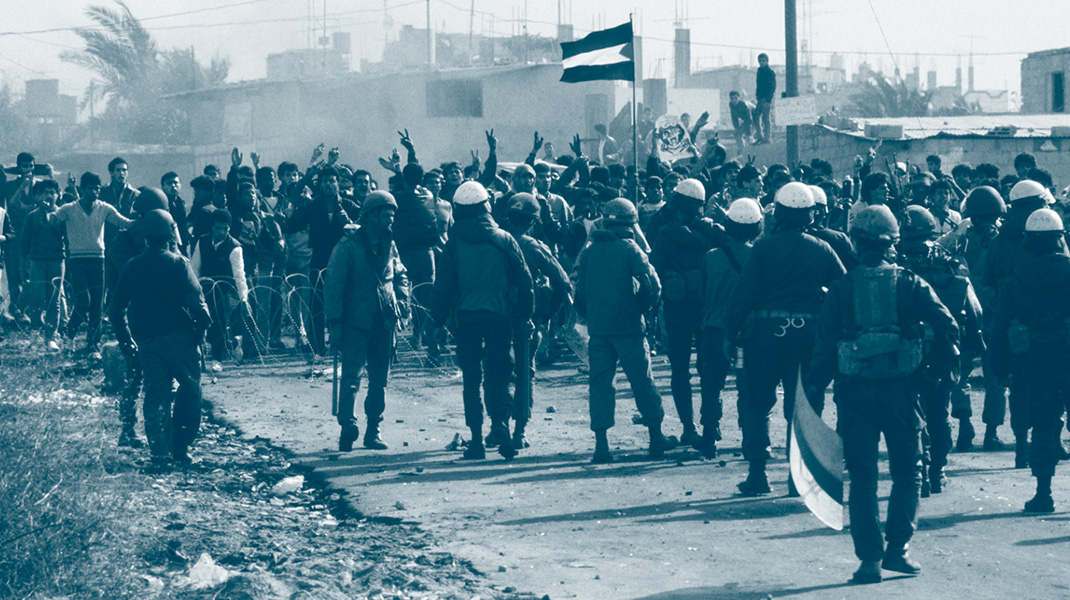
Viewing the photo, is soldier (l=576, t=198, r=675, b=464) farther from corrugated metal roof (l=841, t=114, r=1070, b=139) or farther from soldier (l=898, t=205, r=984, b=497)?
corrugated metal roof (l=841, t=114, r=1070, b=139)

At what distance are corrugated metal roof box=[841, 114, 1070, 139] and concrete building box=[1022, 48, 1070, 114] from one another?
13417mm

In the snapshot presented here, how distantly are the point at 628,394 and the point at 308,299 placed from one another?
422 centimetres

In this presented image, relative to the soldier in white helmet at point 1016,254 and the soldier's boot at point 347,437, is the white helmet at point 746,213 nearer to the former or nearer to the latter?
the soldier in white helmet at point 1016,254

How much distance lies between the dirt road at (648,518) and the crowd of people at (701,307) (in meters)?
0.26

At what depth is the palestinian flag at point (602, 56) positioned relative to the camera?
1636 cm

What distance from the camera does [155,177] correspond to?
153 ft

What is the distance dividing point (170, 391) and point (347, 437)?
4.38ft

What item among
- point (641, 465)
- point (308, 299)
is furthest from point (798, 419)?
point (308, 299)

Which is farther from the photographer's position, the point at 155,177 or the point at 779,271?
the point at 155,177

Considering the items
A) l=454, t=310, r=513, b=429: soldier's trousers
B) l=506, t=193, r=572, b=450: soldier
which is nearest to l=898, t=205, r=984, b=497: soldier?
l=506, t=193, r=572, b=450: soldier

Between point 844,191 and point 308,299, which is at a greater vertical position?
point 844,191

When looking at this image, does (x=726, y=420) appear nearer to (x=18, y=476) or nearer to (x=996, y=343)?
(x=996, y=343)

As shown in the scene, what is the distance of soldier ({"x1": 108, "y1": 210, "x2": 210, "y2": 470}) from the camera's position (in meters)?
9.65

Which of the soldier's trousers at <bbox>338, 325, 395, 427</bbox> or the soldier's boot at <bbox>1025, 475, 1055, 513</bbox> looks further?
the soldier's trousers at <bbox>338, 325, 395, 427</bbox>
